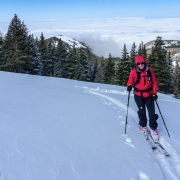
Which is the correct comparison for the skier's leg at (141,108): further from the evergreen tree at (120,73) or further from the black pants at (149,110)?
the evergreen tree at (120,73)

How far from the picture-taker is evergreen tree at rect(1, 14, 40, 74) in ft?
99.1

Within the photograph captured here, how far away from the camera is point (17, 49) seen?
30.8 metres

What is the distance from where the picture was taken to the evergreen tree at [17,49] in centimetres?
3022

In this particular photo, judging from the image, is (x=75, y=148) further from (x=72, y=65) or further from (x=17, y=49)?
(x=72, y=65)

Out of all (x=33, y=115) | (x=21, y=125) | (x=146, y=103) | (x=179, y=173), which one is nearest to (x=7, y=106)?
(x=33, y=115)

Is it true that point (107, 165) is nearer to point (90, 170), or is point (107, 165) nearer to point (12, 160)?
point (90, 170)

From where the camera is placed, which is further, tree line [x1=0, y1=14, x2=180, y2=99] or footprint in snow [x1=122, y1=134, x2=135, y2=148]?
tree line [x1=0, y1=14, x2=180, y2=99]

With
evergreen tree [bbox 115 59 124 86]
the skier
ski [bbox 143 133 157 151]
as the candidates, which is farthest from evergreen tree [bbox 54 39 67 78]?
ski [bbox 143 133 157 151]

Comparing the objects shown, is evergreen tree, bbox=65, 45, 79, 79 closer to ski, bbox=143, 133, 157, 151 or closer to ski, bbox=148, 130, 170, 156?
ski, bbox=143, 133, 157, 151

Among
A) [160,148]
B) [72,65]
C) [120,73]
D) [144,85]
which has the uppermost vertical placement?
[72,65]

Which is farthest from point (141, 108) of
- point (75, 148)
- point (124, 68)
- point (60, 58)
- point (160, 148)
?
point (60, 58)

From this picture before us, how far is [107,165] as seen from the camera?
4.07 metres

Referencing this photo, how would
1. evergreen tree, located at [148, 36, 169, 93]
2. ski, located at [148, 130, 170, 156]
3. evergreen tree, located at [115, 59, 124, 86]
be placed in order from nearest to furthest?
ski, located at [148, 130, 170, 156] < evergreen tree, located at [148, 36, 169, 93] < evergreen tree, located at [115, 59, 124, 86]

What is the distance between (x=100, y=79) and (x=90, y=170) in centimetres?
5338
